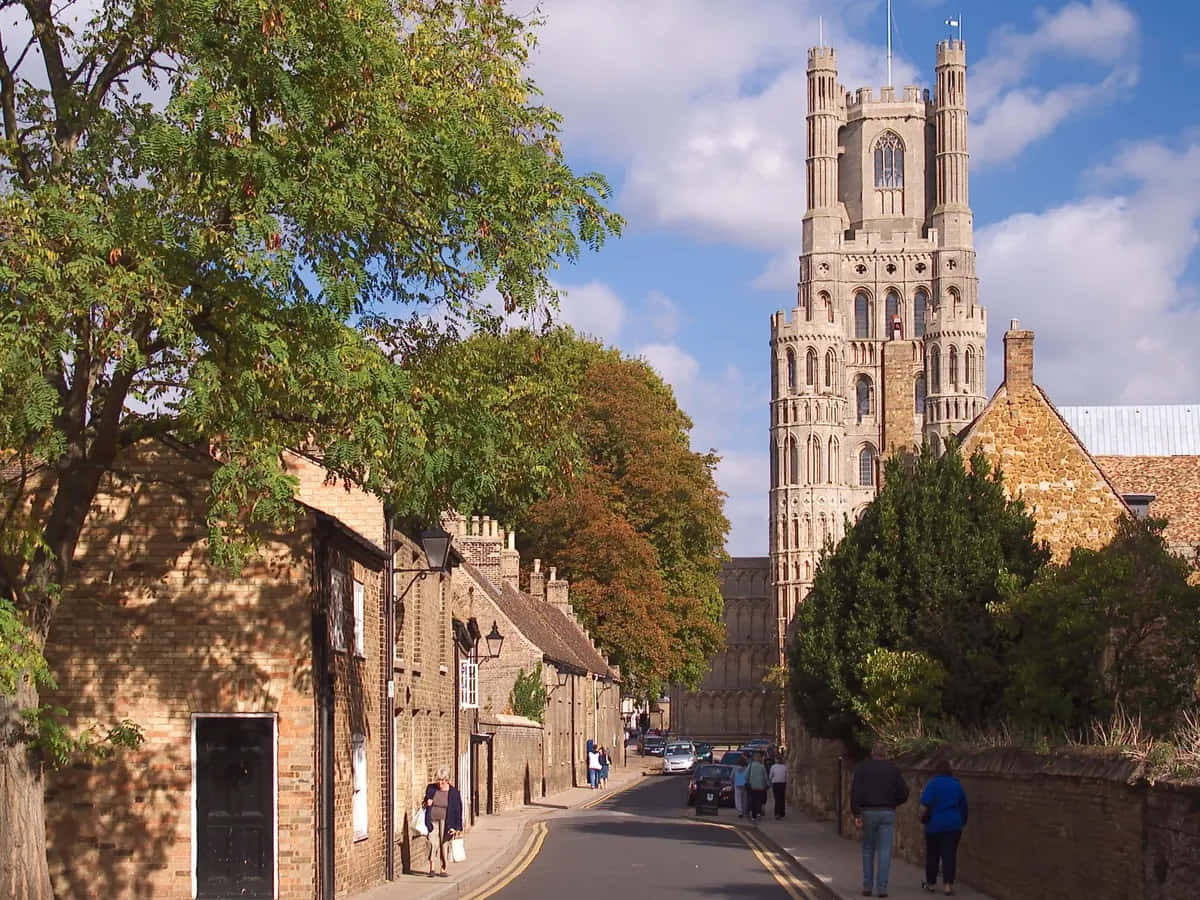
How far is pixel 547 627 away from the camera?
54781 mm

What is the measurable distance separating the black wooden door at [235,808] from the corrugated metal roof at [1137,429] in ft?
126

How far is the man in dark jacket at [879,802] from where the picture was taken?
1969 centimetres

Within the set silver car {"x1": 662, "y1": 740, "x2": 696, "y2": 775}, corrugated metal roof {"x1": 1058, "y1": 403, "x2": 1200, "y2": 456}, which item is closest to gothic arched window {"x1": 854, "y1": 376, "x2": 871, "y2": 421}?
silver car {"x1": 662, "y1": 740, "x2": 696, "y2": 775}

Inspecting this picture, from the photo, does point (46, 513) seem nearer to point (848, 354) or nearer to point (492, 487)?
point (492, 487)

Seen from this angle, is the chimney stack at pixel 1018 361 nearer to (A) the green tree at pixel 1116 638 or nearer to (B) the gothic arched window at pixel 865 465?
(A) the green tree at pixel 1116 638

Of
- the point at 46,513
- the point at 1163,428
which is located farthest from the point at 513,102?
the point at 1163,428

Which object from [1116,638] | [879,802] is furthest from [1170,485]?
[879,802]

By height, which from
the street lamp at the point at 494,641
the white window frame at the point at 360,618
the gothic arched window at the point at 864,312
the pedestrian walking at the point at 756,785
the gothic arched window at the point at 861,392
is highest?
the gothic arched window at the point at 864,312

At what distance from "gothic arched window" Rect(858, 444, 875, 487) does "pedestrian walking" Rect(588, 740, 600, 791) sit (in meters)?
104

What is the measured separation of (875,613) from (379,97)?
19.1m

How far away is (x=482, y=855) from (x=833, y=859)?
5.74 metres

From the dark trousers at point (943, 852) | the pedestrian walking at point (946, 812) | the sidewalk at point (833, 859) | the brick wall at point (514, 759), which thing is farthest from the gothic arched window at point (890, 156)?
the pedestrian walking at point (946, 812)

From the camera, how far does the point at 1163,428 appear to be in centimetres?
5403

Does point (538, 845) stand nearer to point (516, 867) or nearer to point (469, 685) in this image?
point (516, 867)
